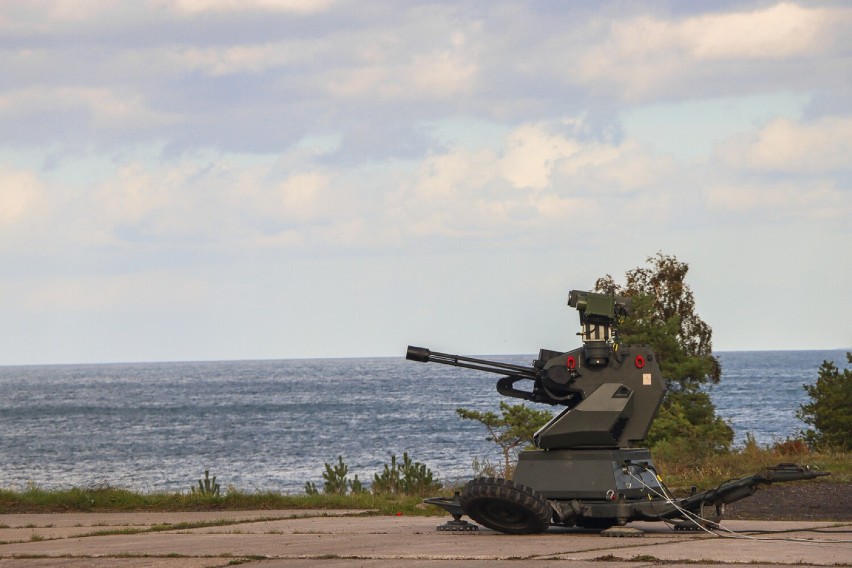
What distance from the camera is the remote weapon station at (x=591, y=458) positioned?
1284 centimetres

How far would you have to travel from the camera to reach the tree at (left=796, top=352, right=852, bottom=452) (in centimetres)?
2892

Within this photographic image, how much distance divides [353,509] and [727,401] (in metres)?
81.6

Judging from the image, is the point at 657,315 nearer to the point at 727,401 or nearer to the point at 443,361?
the point at 443,361

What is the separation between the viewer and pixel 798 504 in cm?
1623

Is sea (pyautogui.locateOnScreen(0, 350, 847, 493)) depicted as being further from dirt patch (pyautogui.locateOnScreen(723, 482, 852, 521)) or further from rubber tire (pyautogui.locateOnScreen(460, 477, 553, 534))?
rubber tire (pyautogui.locateOnScreen(460, 477, 553, 534))

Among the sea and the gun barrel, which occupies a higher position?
the gun barrel

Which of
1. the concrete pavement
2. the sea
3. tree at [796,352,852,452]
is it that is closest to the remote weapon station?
the concrete pavement

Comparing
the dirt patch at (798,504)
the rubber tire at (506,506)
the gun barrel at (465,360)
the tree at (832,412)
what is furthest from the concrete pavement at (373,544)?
the tree at (832,412)

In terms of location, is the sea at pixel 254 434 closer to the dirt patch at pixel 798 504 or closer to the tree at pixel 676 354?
the tree at pixel 676 354

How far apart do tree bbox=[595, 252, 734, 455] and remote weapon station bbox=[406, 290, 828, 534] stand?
10.6 meters

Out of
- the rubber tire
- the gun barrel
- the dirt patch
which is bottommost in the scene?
the dirt patch

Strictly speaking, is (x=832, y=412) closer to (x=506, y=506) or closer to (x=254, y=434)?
(x=506, y=506)

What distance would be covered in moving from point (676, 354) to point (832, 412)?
17.2 feet

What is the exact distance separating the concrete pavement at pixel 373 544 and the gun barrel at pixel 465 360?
5.81 feet
